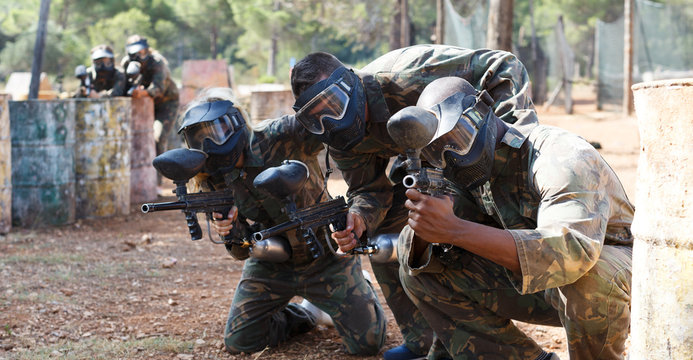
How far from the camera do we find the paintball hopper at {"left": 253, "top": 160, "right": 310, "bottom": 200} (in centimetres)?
295

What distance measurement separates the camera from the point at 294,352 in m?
3.68

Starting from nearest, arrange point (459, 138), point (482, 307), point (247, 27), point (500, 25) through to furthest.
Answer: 1. point (459, 138)
2. point (482, 307)
3. point (500, 25)
4. point (247, 27)

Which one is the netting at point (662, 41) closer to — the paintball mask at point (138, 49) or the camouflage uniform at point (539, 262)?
the paintball mask at point (138, 49)

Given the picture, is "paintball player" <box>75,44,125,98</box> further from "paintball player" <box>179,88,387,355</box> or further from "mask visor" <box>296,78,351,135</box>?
"mask visor" <box>296,78,351,135</box>

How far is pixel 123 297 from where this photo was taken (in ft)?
15.3

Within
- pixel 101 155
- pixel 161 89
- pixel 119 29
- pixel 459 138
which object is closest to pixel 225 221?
pixel 459 138

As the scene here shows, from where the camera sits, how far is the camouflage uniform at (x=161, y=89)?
370 inches

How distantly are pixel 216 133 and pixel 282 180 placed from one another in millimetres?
573

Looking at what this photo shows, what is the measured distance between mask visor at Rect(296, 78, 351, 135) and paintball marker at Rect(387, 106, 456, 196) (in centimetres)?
83

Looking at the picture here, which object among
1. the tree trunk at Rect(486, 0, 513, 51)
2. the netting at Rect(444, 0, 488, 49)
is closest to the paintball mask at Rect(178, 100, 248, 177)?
the tree trunk at Rect(486, 0, 513, 51)

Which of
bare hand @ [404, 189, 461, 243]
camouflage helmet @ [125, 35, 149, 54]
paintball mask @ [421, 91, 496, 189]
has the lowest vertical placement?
bare hand @ [404, 189, 461, 243]

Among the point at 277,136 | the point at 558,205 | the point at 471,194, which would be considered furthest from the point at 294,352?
the point at 558,205

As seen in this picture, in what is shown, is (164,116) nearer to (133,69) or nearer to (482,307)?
(133,69)

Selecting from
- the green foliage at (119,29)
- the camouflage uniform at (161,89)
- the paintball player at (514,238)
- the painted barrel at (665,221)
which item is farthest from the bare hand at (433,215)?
the green foliage at (119,29)
